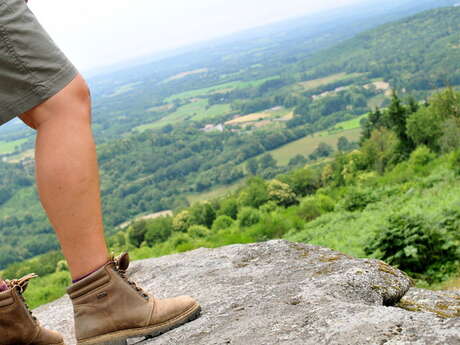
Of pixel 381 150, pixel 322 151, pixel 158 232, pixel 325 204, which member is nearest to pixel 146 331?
pixel 325 204

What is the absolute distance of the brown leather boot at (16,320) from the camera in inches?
91.0

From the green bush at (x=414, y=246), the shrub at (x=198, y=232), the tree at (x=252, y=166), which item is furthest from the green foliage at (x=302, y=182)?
the green bush at (x=414, y=246)

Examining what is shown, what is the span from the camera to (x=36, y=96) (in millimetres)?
2072

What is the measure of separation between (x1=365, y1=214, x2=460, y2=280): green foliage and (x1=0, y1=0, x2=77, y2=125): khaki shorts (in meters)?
4.72

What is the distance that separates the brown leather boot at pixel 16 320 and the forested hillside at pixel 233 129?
4535 centimetres

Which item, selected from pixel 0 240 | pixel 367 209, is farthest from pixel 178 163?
pixel 367 209

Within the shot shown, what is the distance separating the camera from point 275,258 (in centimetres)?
358

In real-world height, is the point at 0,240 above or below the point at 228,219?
below

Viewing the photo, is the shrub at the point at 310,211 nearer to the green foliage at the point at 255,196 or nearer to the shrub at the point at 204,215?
the green foliage at the point at 255,196

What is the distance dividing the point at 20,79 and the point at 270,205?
162 feet

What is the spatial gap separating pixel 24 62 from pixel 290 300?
1.67m

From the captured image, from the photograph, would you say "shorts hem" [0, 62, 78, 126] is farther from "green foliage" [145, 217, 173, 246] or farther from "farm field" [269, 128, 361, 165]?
"farm field" [269, 128, 361, 165]

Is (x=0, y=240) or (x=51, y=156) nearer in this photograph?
(x=51, y=156)

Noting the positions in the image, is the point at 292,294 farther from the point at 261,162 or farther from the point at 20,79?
the point at 261,162
